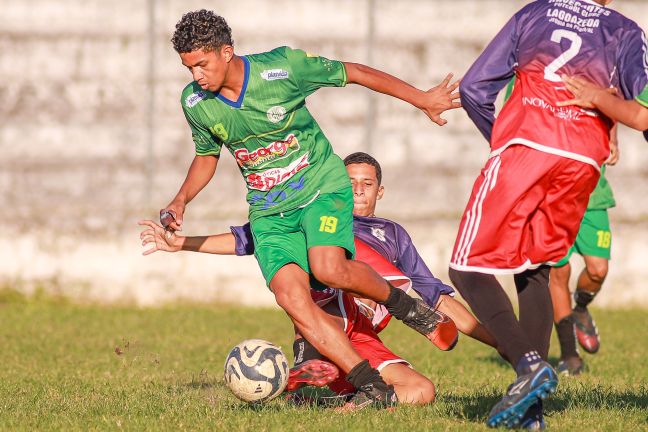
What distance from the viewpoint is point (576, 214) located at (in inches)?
228

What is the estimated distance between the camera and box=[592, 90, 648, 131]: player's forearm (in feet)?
17.9

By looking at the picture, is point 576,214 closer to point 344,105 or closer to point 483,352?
point 483,352

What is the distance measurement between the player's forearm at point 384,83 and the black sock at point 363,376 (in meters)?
1.64

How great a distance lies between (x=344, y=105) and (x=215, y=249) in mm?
6619

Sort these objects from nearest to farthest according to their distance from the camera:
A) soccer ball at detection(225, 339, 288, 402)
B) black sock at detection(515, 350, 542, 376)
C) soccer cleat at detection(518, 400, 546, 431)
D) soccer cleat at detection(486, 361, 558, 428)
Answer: soccer cleat at detection(486, 361, 558, 428)
black sock at detection(515, 350, 542, 376)
soccer cleat at detection(518, 400, 546, 431)
soccer ball at detection(225, 339, 288, 402)

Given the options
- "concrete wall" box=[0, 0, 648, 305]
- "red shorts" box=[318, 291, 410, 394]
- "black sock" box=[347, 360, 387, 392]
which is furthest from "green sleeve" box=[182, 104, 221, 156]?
"concrete wall" box=[0, 0, 648, 305]

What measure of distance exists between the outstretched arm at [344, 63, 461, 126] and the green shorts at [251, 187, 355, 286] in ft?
2.18

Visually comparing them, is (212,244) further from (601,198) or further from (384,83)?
(601,198)

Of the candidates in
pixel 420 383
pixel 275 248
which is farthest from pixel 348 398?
pixel 275 248

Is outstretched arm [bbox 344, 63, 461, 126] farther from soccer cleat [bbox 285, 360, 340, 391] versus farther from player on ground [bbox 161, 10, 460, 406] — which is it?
soccer cleat [bbox 285, 360, 340, 391]

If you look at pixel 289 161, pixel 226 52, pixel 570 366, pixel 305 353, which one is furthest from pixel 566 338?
pixel 226 52

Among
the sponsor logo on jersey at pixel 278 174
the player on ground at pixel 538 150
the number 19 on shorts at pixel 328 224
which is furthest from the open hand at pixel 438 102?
the player on ground at pixel 538 150

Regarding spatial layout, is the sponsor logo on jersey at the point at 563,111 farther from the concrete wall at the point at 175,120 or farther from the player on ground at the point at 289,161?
the concrete wall at the point at 175,120

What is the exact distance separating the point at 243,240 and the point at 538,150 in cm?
231
